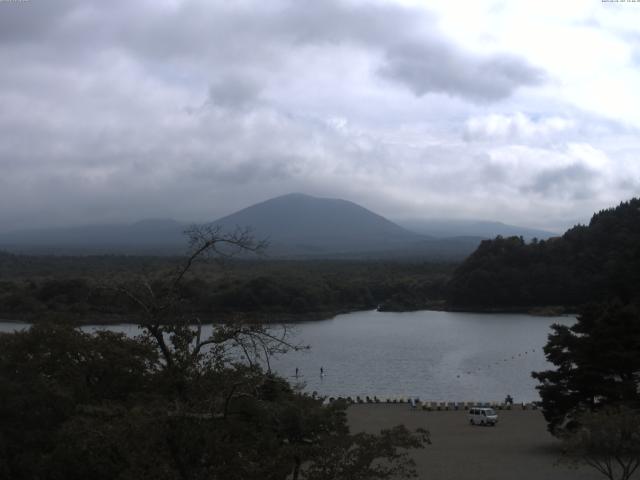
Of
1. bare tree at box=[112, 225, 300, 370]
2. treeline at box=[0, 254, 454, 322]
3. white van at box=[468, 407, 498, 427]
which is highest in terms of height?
bare tree at box=[112, 225, 300, 370]

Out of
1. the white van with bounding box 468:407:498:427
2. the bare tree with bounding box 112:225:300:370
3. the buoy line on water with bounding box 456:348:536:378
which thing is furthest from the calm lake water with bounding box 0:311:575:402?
the bare tree with bounding box 112:225:300:370

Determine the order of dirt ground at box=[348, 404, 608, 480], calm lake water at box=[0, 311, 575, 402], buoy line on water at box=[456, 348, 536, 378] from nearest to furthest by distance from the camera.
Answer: dirt ground at box=[348, 404, 608, 480] < calm lake water at box=[0, 311, 575, 402] < buoy line on water at box=[456, 348, 536, 378]

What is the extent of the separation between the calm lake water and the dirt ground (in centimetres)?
261

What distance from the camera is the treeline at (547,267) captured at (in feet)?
150

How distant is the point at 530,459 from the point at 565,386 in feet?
4.81

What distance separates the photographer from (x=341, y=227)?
195m

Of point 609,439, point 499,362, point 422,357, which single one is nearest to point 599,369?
point 609,439

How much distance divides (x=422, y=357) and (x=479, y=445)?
15.6m

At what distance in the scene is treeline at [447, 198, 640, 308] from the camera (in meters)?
45.8

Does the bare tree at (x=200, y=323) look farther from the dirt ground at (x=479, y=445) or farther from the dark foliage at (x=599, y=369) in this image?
the dark foliage at (x=599, y=369)

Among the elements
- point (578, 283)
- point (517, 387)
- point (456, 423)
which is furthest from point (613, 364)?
point (578, 283)

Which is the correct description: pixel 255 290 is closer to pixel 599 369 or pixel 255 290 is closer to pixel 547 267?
pixel 547 267

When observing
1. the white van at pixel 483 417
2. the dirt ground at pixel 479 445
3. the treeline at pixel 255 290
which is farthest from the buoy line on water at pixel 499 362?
the white van at pixel 483 417

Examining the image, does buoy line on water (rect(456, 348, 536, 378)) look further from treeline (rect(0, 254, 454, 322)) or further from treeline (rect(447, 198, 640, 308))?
treeline (rect(447, 198, 640, 308))
